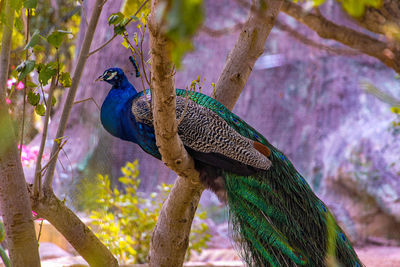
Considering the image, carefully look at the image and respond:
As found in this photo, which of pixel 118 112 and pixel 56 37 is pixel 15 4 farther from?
pixel 118 112

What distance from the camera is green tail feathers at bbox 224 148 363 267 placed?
6.13 feet

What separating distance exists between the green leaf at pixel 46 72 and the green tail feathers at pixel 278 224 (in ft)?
2.71

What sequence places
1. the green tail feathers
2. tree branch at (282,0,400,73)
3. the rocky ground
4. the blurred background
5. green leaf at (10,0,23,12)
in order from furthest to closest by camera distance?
the blurred background < tree branch at (282,0,400,73) < the rocky ground < the green tail feathers < green leaf at (10,0,23,12)

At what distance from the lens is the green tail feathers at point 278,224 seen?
1868 millimetres

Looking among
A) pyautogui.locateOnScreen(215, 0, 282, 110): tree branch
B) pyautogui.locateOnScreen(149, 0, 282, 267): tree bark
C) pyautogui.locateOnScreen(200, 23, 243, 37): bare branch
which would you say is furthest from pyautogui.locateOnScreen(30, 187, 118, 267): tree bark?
pyautogui.locateOnScreen(200, 23, 243, 37): bare branch

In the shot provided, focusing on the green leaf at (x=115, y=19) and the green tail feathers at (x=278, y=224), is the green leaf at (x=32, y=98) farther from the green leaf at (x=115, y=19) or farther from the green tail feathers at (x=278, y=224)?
the green tail feathers at (x=278, y=224)

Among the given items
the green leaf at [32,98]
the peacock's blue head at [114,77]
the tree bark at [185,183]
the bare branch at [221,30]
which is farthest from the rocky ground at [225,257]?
the bare branch at [221,30]

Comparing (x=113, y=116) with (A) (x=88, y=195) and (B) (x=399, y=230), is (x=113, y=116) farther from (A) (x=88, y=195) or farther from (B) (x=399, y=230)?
(B) (x=399, y=230)

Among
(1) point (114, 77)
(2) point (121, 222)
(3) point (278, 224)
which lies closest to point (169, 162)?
(3) point (278, 224)

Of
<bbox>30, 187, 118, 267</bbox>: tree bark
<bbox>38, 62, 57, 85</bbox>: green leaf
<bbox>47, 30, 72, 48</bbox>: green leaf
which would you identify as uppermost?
<bbox>47, 30, 72, 48</bbox>: green leaf

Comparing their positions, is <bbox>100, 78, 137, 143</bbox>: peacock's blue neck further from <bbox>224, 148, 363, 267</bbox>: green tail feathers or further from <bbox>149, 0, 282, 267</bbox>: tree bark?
<bbox>224, 148, 363, 267</bbox>: green tail feathers

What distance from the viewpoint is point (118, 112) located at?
2111mm

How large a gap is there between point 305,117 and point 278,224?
3.99m

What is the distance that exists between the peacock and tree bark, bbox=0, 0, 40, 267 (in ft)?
1.81
